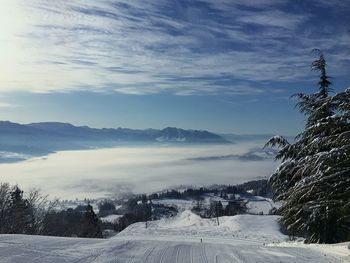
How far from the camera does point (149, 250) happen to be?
17281 millimetres

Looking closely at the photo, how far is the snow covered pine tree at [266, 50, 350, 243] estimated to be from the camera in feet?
48.2

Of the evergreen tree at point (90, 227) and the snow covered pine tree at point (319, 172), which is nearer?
the snow covered pine tree at point (319, 172)

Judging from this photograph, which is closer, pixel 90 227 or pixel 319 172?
pixel 319 172

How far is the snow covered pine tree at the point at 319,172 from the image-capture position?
48.2 ft

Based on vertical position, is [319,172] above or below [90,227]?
above

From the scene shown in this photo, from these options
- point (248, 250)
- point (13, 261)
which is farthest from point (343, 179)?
point (13, 261)

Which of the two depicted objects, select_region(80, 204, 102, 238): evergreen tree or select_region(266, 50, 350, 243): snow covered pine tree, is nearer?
select_region(266, 50, 350, 243): snow covered pine tree

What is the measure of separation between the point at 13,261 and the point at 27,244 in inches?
145

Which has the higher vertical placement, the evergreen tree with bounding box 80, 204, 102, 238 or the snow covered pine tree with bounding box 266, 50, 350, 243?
the snow covered pine tree with bounding box 266, 50, 350, 243

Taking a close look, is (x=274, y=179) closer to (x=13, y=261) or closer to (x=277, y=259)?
(x=277, y=259)

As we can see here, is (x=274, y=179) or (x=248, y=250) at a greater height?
(x=274, y=179)

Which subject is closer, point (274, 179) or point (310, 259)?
point (310, 259)

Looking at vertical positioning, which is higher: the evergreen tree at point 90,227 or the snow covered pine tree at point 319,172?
the snow covered pine tree at point 319,172

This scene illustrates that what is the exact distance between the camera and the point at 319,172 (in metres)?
15.4
